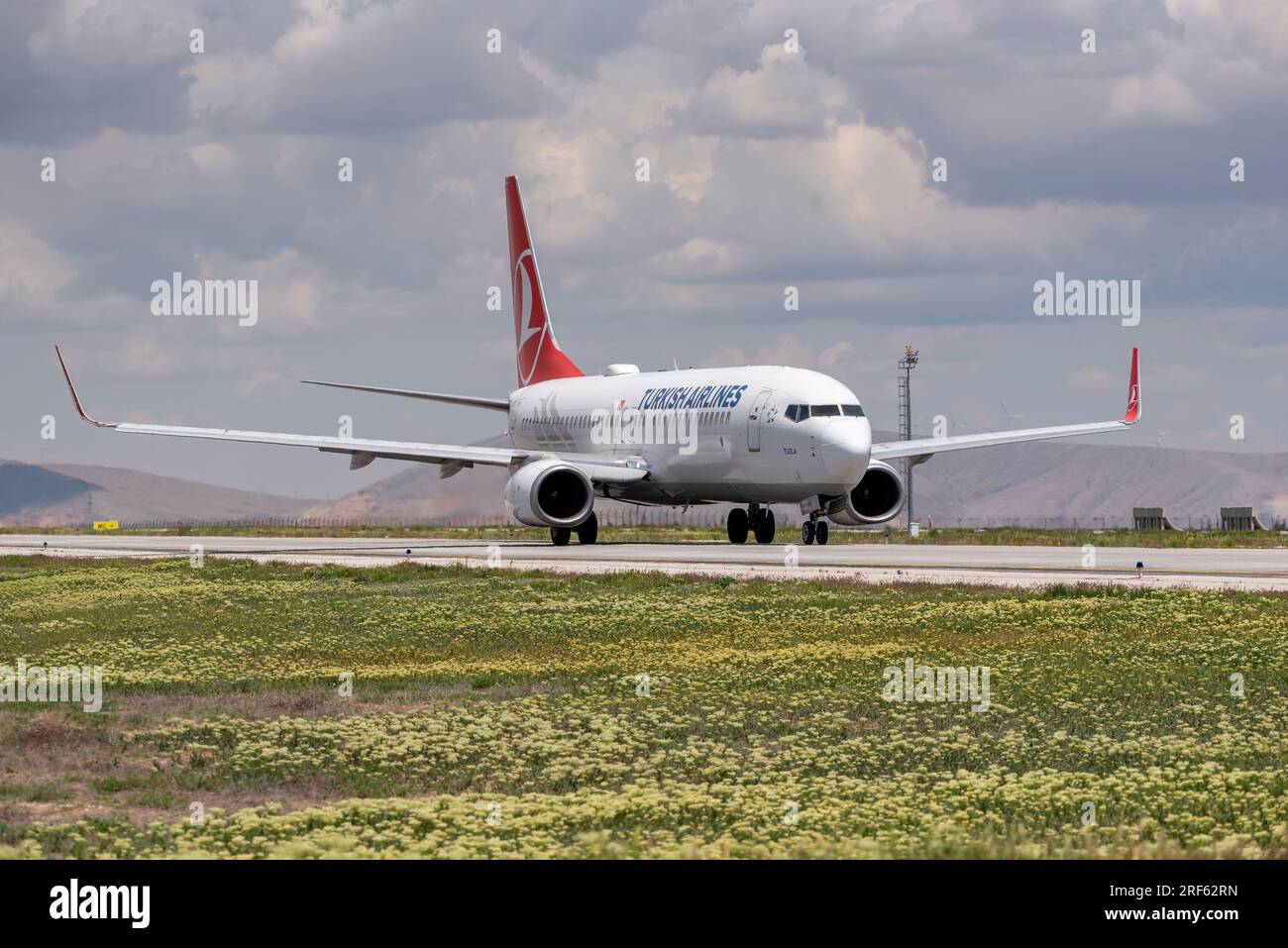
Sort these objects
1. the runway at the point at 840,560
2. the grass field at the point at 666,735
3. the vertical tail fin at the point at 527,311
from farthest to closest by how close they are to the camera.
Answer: the vertical tail fin at the point at 527,311
the runway at the point at 840,560
the grass field at the point at 666,735

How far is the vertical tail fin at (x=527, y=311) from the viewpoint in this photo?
2721 inches

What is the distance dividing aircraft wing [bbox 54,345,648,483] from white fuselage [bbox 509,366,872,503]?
3.20 feet

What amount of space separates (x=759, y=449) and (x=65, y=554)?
913 inches

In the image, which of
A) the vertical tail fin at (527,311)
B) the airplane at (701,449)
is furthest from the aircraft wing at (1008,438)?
the vertical tail fin at (527,311)

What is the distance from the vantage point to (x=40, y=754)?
14500 millimetres

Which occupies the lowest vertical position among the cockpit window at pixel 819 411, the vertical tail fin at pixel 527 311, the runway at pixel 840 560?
the runway at pixel 840 560

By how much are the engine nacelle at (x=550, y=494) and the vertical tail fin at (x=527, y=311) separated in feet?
48.4

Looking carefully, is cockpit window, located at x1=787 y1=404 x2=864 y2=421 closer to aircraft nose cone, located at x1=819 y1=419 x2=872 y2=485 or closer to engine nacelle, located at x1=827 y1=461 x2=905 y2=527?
aircraft nose cone, located at x1=819 y1=419 x2=872 y2=485

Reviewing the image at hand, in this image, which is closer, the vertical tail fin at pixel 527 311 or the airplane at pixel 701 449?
the airplane at pixel 701 449

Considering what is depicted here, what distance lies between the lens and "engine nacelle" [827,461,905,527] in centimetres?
5275

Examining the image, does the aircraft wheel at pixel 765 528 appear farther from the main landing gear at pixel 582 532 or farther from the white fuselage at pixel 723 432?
the main landing gear at pixel 582 532
